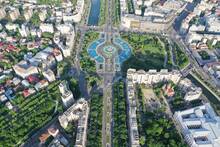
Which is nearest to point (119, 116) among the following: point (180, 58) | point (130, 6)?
point (180, 58)

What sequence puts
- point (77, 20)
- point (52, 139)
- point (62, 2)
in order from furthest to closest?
point (62, 2) < point (77, 20) < point (52, 139)

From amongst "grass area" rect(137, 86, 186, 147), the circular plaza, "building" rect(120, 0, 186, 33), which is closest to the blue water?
"building" rect(120, 0, 186, 33)

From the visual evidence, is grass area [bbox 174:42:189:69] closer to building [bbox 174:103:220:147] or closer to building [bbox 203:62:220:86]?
building [bbox 203:62:220:86]

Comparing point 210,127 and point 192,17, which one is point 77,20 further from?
point 210,127

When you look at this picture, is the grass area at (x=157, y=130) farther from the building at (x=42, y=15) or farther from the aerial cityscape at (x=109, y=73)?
the building at (x=42, y=15)

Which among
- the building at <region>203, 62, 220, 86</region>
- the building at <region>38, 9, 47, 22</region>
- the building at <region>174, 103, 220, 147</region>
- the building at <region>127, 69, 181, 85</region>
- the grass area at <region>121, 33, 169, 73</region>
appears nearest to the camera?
the building at <region>174, 103, 220, 147</region>

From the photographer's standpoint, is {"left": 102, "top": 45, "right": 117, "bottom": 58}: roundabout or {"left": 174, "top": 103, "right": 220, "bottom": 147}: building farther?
{"left": 102, "top": 45, "right": 117, "bottom": 58}: roundabout

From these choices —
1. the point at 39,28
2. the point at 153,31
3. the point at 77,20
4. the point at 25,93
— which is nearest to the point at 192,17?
the point at 153,31
